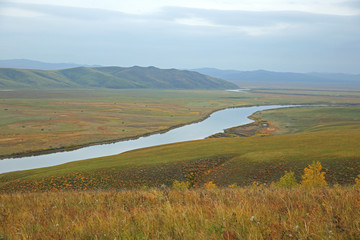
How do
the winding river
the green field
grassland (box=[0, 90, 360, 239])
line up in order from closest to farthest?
grassland (box=[0, 90, 360, 239]), the green field, the winding river

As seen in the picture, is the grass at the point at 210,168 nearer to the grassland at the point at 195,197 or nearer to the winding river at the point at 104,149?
the grassland at the point at 195,197

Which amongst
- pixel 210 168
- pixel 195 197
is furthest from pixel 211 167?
pixel 195 197

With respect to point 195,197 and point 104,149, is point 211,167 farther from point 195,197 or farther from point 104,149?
point 104,149

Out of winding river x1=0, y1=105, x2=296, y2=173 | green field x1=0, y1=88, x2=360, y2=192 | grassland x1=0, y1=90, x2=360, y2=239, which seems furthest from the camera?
winding river x1=0, y1=105, x2=296, y2=173

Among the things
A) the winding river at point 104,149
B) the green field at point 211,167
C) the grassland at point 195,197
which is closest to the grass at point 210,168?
the green field at point 211,167

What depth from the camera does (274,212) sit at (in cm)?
600

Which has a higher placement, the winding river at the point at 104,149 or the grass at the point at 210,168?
the grass at the point at 210,168

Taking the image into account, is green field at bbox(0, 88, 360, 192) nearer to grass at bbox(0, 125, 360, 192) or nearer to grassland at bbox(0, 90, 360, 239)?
grass at bbox(0, 125, 360, 192)

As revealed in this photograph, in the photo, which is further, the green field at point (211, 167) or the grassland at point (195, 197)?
the green field at point (211, 167)

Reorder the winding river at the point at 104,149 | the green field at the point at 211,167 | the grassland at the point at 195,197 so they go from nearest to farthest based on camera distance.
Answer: the grassland at the point at 195,197, the green field at the point at 211,167, the winding river at the point at 104,149

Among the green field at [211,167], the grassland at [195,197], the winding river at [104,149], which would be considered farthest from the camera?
the winding river at [104,149]

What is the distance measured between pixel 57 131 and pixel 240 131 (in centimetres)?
6378

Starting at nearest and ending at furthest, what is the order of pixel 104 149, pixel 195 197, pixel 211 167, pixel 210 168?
pixel 195 197 → pixel 210 168 → pixel 211 167 → pixel 104 149

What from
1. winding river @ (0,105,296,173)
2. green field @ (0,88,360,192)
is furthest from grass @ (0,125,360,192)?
winding river @ (0,105,296,173)
